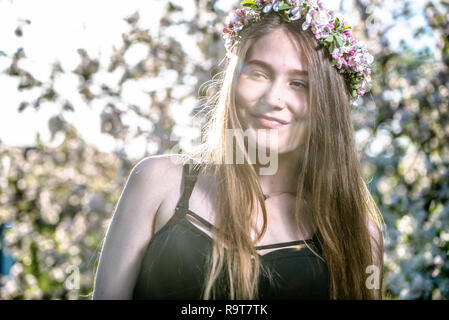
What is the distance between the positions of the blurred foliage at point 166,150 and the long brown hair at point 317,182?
1232mm

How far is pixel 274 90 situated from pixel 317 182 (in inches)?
12.4

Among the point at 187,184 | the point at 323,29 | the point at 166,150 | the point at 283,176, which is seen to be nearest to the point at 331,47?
the point at 323,29

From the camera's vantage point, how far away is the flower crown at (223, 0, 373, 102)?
1.36m

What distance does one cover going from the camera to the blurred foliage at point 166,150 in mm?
2615

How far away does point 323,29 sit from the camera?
138cm

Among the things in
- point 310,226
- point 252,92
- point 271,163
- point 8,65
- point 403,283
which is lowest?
point 403,283

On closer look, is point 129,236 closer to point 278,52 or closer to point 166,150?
point 278,52

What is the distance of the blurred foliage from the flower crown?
1.17 metres

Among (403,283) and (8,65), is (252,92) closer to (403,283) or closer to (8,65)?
(8,65)
